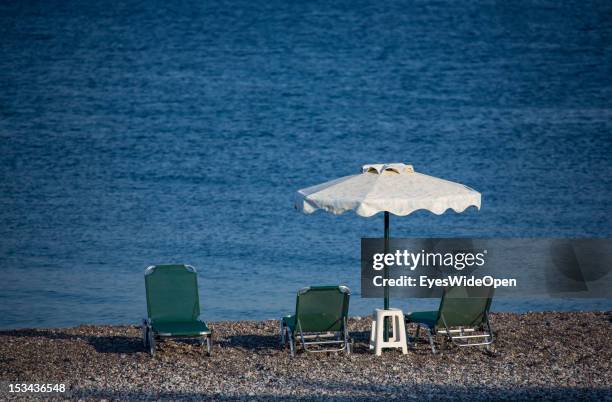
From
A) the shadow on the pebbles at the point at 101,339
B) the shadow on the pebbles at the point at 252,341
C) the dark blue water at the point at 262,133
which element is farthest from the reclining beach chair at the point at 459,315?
the dark blue water at the point at 262,133

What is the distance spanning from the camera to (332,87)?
141 feet

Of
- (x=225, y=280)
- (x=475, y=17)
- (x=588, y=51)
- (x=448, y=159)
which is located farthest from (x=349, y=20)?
(x=225, y=280)

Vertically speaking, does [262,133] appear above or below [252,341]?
below

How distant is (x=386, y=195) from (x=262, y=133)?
24837 millimetres

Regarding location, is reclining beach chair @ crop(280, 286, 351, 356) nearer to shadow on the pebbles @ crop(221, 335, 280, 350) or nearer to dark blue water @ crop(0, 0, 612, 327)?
shadow on the pebbles @ crop(221, 335, 280, 350)

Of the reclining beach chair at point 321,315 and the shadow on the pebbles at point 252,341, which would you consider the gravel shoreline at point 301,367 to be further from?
the reclining beach chair at point 321,315

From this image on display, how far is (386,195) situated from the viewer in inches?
412

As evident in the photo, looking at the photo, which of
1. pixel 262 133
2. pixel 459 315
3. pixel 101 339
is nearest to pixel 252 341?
pixel 101 339

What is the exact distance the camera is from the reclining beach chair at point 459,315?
35.3 feet

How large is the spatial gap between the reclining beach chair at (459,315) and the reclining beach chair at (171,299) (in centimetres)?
233

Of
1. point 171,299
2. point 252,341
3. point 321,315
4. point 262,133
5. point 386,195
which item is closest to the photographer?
point 386,195

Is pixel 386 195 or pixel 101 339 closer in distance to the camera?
pixel 386 195

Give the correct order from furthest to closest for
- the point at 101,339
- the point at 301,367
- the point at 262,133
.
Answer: the point at 262,133 < the point at 101,339 < the point at 301,367

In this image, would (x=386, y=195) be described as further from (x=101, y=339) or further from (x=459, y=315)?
(x=101, y=339)
